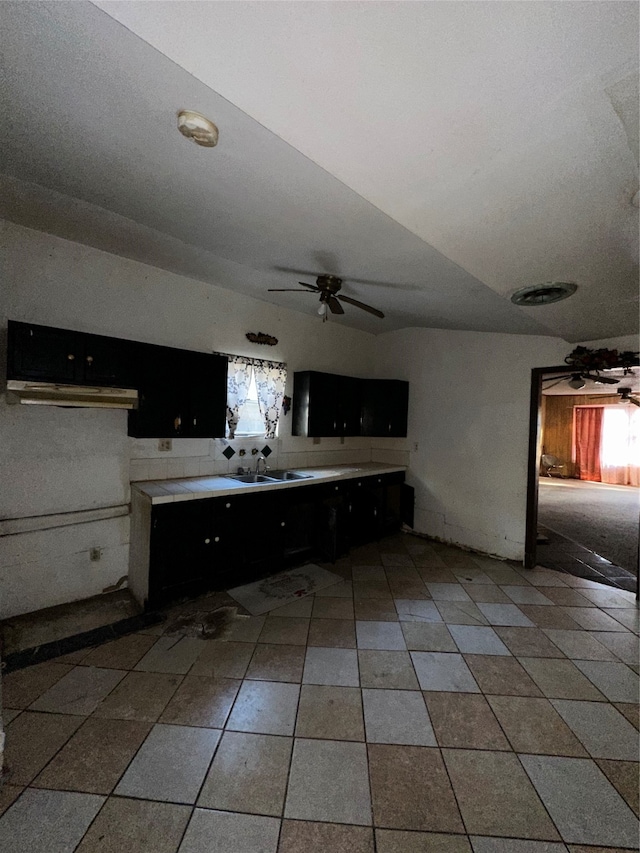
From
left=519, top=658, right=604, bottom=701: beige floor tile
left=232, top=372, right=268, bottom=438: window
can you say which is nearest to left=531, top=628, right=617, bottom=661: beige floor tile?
left=519, top=658, right=604, bottom=701: beige floor tile

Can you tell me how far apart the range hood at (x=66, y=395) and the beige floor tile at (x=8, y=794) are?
6.04ft

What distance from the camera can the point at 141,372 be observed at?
8.67ft

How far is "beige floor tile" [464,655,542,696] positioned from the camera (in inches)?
76.2

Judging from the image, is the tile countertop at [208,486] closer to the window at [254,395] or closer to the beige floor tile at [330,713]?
the window at [254,395]

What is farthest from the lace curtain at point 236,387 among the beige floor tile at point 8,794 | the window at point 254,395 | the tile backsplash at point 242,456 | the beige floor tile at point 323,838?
the beige floor tile at point 323,838

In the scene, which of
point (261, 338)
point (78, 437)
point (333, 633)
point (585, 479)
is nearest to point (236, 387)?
point (261, 338)

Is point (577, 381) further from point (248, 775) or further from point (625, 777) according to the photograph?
point (248, 775)

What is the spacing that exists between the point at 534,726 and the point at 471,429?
286cm

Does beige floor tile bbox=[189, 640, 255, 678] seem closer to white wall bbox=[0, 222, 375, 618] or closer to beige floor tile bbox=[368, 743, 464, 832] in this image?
beige floor tile bbox=[368, 743, 464, 832]

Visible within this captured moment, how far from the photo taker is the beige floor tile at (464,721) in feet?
5.32

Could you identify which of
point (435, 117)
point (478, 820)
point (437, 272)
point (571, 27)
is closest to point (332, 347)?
point (437, 272)

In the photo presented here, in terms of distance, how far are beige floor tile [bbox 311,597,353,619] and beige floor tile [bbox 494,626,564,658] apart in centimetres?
108

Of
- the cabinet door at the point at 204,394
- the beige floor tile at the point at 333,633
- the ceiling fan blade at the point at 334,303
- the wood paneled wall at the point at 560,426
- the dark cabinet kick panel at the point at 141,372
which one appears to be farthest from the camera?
the wood paneled wall at the point at 560,426

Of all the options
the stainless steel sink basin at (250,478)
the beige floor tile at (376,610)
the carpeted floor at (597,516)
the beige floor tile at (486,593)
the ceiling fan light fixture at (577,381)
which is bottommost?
the beige floor tile at (376,610)
